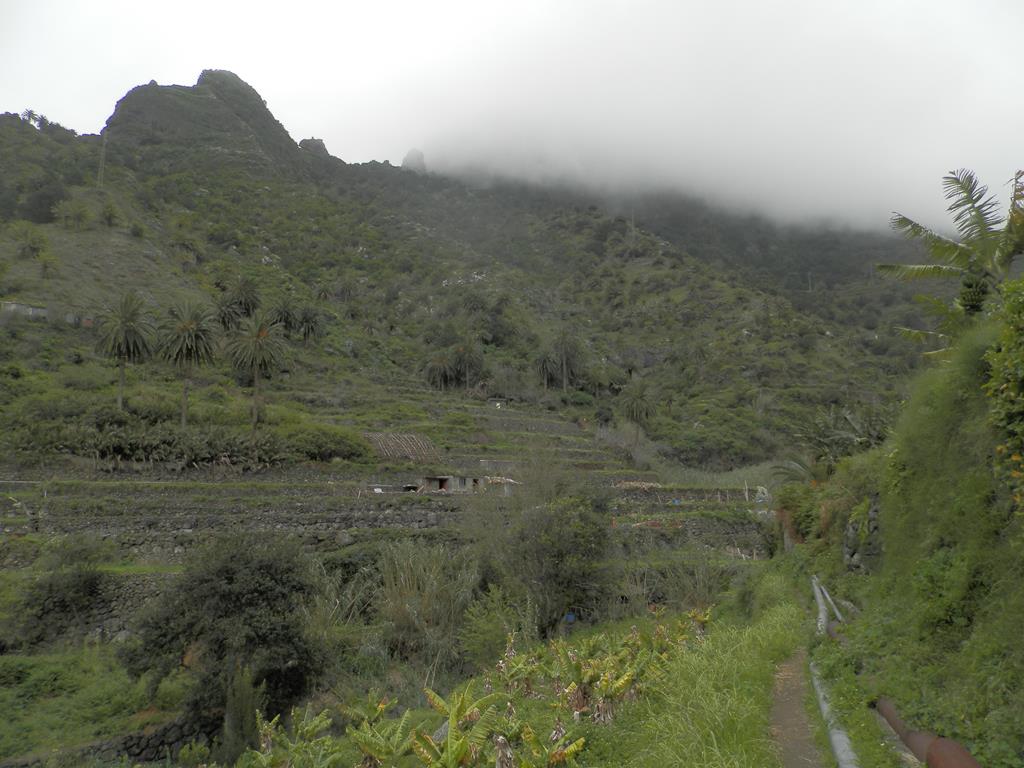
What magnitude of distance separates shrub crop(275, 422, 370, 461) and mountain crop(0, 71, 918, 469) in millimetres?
5481

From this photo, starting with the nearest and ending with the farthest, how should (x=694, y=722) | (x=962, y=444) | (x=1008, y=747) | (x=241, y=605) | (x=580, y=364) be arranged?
(x=1008, y=747)
(x=694, y=722)
(x=962, y=444)
(x=241, y=605)
(x=580, y=364)

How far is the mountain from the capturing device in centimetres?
6144

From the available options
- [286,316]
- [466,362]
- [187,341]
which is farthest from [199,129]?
[187,341]

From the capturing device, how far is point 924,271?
13.6 m

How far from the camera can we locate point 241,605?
55.5 feet

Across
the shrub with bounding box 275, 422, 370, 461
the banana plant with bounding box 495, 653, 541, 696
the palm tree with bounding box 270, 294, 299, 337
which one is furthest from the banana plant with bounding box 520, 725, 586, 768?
the palm tree with bounding box 270, 294, 299, 337

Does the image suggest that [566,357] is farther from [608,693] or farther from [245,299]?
[608,693]

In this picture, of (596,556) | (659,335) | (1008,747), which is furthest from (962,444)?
(659,335)

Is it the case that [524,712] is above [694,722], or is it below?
below

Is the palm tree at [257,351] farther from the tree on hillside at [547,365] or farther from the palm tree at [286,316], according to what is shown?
the tree on hillside at [547,365]

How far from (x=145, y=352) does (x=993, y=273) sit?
48507 millimetres

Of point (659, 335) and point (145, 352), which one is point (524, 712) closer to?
point (145, 352)

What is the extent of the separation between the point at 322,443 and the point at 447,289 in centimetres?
6867

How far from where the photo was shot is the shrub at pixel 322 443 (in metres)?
44.2
